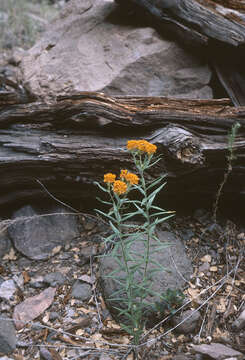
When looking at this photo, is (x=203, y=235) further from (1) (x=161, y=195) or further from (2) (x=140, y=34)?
(2) (x=140, y=34)

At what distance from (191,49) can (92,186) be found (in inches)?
82.6

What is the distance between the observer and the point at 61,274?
2.82m

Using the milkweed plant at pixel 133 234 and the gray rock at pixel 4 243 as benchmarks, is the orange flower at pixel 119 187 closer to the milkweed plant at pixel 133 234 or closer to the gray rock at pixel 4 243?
the milkweed plant at pixel 133 234

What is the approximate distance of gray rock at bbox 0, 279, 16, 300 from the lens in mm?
2678

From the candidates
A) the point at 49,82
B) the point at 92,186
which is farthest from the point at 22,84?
the point at 92,186

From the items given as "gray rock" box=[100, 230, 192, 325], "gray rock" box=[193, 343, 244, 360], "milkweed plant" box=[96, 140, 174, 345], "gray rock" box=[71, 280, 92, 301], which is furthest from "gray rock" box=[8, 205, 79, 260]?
"gray rock" box=[193, 343, 244, 360]

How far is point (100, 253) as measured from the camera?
2.92m

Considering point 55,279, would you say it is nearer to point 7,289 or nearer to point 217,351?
point 7,289

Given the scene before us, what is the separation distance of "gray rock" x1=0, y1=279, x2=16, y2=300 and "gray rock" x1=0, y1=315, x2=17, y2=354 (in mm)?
227

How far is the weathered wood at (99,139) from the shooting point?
2.85 metres

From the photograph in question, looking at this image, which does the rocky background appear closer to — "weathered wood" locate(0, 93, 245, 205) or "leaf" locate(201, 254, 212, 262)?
"leaf" locate(201, 254, 212, 262)

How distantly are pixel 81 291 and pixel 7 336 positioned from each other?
61 cm

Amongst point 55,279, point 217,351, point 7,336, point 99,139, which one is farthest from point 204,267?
point 7,336

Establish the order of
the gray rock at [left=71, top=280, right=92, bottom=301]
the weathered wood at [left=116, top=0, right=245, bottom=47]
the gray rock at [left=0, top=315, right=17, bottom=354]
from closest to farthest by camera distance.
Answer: the gray rock at [left=0, top=315, right=17, bottom=354] < the gray rock at [left=71, top=280, right=92, bottom=301] < the weathered wood at [left=116, top=0, right=245, bottom=47]
